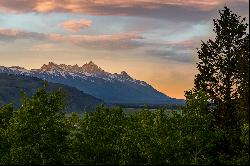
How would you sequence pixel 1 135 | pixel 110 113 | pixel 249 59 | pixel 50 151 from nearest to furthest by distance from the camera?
pixel 249 59 → pixel 50 151 → pixel 1 135 → pixel 110 113

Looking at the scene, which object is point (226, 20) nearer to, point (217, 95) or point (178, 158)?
point (217, 95)

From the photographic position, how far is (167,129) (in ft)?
184

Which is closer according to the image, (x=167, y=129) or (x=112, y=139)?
(x=167, y=129)

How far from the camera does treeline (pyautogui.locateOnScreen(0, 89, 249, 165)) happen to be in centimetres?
5416

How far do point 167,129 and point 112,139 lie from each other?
12.3 metres

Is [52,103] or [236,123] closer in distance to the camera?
[236,123]

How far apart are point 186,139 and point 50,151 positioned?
57.3ft

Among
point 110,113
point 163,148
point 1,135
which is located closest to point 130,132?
point 163,148

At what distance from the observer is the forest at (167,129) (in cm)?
5384

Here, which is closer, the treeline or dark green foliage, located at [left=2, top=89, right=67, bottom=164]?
the treeline

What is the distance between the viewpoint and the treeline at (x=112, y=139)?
5416cm

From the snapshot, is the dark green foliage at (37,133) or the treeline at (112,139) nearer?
the treeline at (112,139)

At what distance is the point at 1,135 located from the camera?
62438 mm

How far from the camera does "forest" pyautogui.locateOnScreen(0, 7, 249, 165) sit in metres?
53.8
